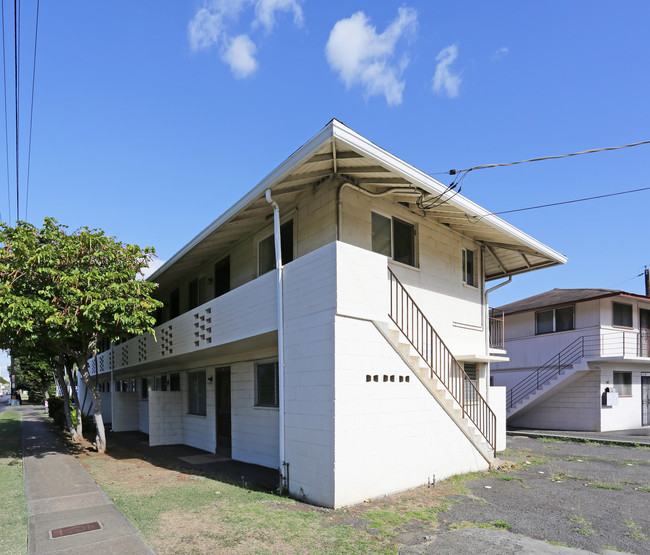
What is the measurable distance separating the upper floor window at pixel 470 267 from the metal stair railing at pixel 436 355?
2.63 m

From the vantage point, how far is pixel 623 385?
19094 millimetres

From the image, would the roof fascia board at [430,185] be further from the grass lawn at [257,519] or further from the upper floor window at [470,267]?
the grass lawn at [257,519]

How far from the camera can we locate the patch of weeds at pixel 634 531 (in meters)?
5.75

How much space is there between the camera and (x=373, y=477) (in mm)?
7363

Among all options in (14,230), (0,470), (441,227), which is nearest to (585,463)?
(441,227)

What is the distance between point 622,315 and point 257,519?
18.7 m

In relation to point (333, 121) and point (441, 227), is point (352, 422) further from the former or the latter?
point (441, 227)

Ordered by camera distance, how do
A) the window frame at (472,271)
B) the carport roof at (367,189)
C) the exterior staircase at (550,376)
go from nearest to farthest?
the carport roof at (367,189)
the window frame at (472,271)
the exterior staircase at (550,376)

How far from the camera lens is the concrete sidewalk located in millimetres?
5605

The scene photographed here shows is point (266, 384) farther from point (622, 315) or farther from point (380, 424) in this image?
point (622, 315)

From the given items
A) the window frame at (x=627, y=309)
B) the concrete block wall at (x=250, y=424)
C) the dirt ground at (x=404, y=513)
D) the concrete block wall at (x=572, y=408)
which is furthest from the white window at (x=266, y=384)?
the window frame at (x=627, y=309)

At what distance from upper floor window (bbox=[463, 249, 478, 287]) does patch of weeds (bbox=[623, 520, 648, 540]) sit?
6.92 metres

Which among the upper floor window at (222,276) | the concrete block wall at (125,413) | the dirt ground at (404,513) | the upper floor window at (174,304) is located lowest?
the concrete block wall at (125,413)

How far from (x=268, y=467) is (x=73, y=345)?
284 inches
